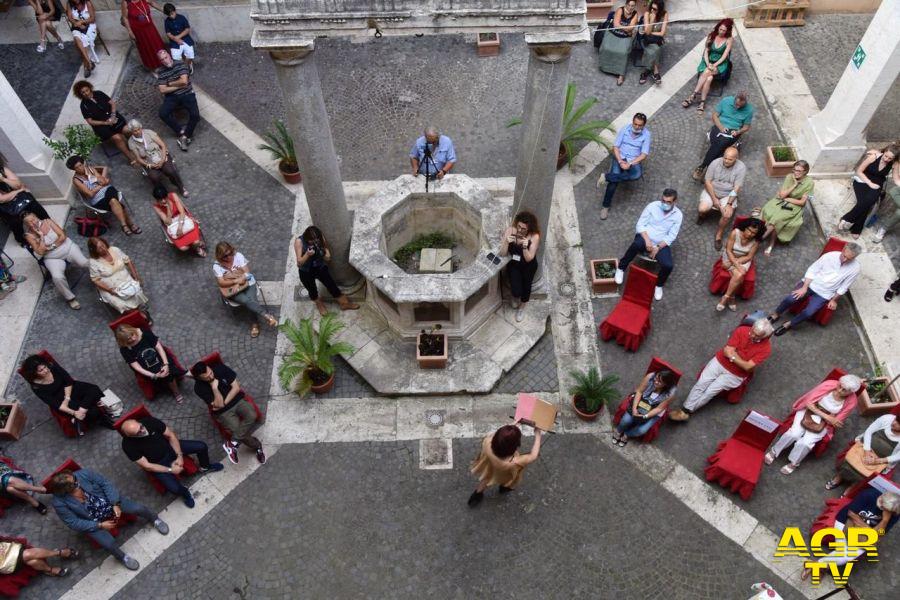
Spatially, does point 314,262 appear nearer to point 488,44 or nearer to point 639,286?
point 639,286

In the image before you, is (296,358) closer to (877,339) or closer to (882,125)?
(877,339)

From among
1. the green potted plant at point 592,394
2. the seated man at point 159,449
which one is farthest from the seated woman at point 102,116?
the green potted plant at point 592,394

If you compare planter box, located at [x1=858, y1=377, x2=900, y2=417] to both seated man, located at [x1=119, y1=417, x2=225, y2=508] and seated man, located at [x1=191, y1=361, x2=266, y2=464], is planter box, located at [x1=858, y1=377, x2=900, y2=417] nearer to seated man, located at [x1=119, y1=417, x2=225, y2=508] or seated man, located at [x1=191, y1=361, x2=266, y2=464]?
seated man, located at [x1=191, y1=361, x2=266, y2=464]

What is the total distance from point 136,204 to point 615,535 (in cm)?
855

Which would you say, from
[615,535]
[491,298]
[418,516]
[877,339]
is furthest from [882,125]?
[418,516]

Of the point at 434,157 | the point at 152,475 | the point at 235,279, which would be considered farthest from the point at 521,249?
the point at 152,475

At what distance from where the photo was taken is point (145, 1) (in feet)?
40.9

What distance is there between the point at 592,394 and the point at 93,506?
562 cm

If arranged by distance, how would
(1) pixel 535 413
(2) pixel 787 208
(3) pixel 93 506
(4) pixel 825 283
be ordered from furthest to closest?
(2) pixel 787 208, (4) pixel 825 283, (3) pixel 93 506, (1) pixel 535 413

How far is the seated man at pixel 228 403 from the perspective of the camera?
7.81m

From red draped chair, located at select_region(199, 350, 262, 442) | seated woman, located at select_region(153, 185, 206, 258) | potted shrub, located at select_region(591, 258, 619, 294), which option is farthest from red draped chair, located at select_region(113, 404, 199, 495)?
potted shrub, located at select_region(591, 258, 619, 294)

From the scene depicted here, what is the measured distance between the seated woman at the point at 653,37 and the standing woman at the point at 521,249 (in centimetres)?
561

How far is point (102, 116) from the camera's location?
11.1 m

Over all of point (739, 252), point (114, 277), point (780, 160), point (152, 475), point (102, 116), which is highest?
point (780, 160)
